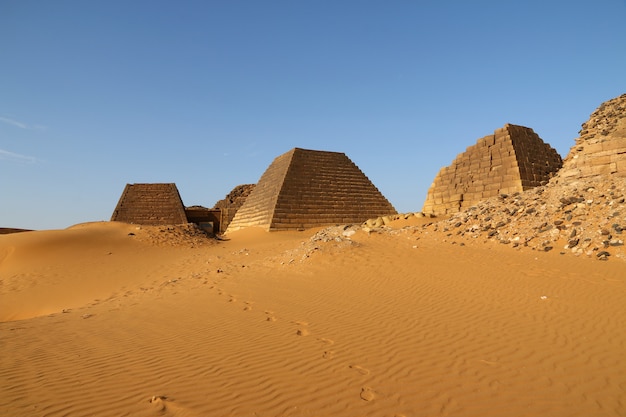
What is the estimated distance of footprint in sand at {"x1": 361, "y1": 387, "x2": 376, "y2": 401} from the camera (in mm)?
3222

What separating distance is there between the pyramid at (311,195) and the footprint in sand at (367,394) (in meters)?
20.1

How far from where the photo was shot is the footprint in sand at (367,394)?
3.22 m

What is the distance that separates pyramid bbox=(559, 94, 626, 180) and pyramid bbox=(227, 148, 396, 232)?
1392 cm

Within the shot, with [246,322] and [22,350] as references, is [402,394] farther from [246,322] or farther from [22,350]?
[22,350]

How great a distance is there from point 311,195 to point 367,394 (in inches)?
891

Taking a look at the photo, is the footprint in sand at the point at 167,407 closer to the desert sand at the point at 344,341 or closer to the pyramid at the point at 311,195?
the desert sand at the point at 344,341

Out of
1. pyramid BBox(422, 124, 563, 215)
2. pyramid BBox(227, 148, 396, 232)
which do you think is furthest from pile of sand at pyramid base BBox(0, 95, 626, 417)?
pyramid BBox(227, 148, 396, 232)

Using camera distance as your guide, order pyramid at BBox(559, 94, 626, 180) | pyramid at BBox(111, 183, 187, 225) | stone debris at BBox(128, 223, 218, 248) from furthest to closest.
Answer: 1. pyramid at BBox(111, 183, 187, 225)
2. stone debris at BBox(128, 223, 218, 248)
3. pyramid at BBox(559, 94, 626, 180)

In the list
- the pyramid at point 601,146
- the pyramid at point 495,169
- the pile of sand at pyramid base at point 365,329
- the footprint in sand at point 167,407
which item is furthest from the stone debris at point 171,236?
the pyramid at point 601,146

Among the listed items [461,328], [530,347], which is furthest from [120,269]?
[530,347]

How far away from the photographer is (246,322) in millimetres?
5879

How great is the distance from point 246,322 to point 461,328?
10.6 feet

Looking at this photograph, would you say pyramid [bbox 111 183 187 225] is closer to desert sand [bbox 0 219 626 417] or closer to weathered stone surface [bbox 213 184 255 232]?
weathered stone surface [bbox 213 184 255 232]

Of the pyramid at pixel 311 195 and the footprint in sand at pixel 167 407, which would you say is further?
the pyramid at pixel 311 195
